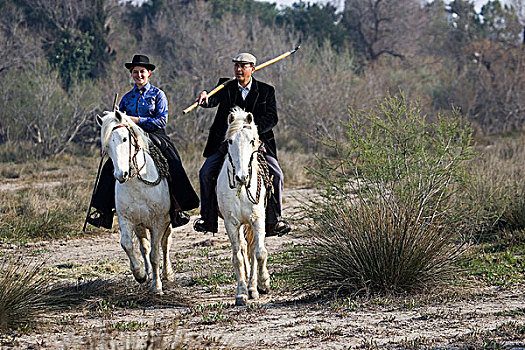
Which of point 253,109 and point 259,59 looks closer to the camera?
point 253,109

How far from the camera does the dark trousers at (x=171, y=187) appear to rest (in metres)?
8.03

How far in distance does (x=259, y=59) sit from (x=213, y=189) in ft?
103

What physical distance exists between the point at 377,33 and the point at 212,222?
4467cm

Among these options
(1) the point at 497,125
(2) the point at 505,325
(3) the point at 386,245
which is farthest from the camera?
(1) the point at 497,125

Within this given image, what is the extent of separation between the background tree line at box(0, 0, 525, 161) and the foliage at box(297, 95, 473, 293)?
7.17m

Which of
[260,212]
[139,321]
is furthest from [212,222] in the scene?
[139,321]

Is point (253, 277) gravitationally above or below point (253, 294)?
above

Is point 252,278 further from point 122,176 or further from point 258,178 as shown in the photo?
point 122,176

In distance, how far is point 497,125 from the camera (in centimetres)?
3275

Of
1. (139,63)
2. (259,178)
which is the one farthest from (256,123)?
(139,63)

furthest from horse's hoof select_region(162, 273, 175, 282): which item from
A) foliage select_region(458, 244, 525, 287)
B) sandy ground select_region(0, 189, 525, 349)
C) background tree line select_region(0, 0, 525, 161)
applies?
background tree line select_region(0, 0, 525, 161)

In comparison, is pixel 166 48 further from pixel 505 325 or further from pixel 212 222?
pixel 505 325

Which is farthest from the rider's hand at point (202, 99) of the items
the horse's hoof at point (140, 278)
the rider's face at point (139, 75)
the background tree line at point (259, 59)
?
the background tree line at point (259, 59)

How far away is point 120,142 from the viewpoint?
718 centimetres
